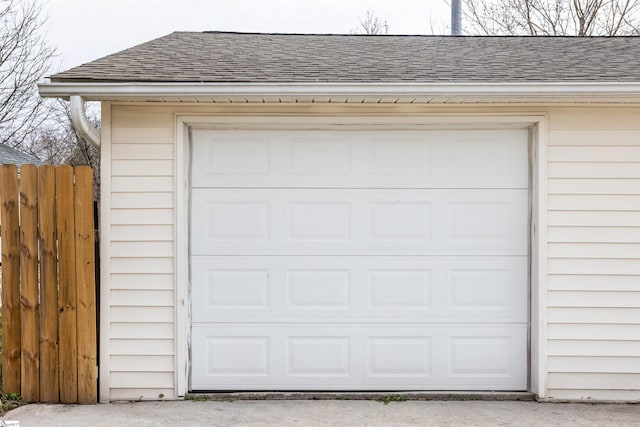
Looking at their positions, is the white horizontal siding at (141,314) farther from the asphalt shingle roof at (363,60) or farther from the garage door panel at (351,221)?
the asphalt shingle roof at (363,60)

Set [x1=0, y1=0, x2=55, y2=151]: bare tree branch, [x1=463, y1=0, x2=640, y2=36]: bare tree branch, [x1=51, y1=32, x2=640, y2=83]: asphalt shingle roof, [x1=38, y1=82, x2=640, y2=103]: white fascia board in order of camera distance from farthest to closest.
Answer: [x1=0, y1=0, x2=55, y2=151]: bare tree branch < [x1=463, y1=0, x2=640, y2=36]: bare tree branch < [x1=51, y1=32, x2=640, y2=83]: asphalt shingle roof < [x1=38, y1=82, x2=640, y2=103]: white fascia board

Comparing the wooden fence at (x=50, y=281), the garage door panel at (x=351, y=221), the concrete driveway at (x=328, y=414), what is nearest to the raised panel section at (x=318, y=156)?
the garage door panel at (x=351, y=221)

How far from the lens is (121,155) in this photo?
444 cm

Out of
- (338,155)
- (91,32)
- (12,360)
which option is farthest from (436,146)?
(91,32)

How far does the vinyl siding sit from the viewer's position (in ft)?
14.6

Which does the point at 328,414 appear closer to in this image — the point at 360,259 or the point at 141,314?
the point at 360,259

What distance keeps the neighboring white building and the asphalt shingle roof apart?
51 mm

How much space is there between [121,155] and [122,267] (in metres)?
0.87

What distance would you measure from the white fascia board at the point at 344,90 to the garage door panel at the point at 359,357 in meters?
1.83

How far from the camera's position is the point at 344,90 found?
413 cm

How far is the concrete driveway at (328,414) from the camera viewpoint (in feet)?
13.1

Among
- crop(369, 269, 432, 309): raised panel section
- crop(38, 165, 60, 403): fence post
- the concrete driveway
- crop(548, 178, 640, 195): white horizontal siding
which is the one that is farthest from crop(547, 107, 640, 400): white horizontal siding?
crop(38, 165, 60, 403): fence post

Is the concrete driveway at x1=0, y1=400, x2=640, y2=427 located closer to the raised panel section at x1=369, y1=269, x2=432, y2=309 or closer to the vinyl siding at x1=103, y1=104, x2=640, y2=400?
the vinyl siding at x1=103, y1=104, x2=640, y2=400

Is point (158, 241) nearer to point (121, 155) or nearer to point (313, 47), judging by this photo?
point (121, 155)
